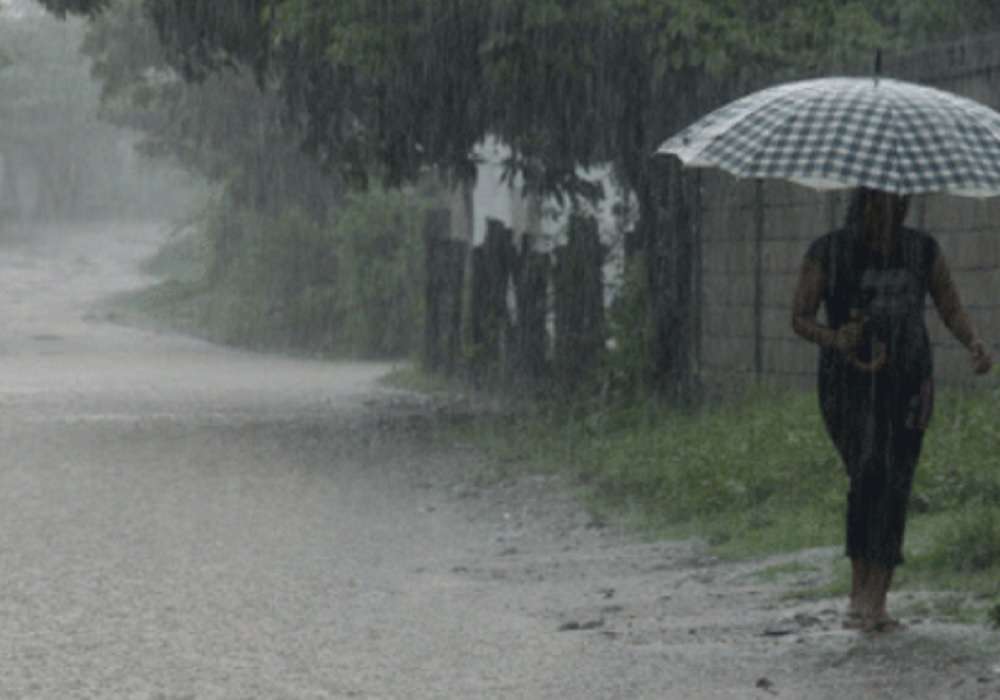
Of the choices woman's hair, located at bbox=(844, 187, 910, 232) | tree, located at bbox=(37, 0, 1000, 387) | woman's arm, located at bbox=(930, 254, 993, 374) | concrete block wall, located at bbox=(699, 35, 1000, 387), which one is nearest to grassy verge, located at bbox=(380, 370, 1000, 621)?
concrete block wall, located at bbox=(699, 35, 1000, 387)

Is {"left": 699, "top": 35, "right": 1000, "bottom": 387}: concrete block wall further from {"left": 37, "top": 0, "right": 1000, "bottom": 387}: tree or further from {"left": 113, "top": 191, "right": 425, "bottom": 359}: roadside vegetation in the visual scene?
{"left": 113, "top": 191, "right": 425, "bottom": 359}: roadside vegetation

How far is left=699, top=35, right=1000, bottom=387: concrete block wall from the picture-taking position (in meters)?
13.0

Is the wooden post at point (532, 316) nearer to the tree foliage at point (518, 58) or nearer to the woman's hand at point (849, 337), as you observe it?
the tree foliage at point (518, 58)

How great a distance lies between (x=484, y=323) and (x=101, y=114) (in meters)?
23.3

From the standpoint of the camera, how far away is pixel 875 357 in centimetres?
817

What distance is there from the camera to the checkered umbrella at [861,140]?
7.95 metres

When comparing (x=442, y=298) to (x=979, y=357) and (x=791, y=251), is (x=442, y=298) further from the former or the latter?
(x=979, y=357)

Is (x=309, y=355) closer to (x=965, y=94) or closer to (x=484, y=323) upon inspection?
(x=484, y=323)

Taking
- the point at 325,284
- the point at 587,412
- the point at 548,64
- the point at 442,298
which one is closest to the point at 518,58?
the point at 548,64

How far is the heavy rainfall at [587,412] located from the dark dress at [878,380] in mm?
12

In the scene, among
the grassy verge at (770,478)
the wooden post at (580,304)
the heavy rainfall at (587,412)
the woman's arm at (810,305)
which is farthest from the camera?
the wooden post at (580,304)

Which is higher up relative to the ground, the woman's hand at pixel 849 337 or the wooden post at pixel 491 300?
the woman's hand at pixel 849 337

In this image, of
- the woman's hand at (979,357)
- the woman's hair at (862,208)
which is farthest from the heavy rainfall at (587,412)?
the woman's hand at (979,357)

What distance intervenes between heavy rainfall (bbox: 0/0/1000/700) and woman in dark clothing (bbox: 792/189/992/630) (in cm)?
1
